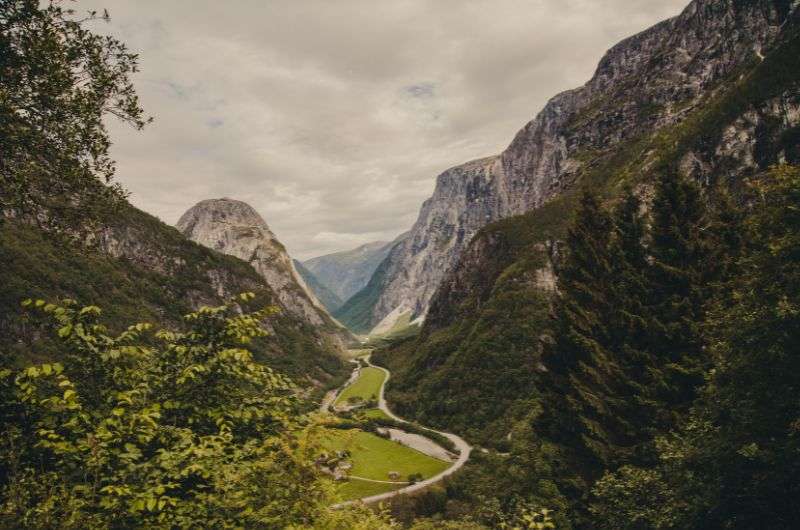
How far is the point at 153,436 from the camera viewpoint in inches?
284

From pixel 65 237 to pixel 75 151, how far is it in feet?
9.11

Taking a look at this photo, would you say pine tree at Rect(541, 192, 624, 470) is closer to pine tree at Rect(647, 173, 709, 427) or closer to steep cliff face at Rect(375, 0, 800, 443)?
pine tree at Rect(647, 173, 709, 427)

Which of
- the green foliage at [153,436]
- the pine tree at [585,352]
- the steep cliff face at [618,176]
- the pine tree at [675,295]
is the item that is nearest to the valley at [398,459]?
the steep cliff face at [618,176]

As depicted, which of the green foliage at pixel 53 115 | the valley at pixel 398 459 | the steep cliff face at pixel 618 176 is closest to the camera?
the green foliage at pixel 53 115

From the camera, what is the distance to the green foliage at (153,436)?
20.6 ft

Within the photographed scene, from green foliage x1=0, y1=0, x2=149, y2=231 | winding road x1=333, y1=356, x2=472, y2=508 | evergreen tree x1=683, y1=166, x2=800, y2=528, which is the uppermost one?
green foliage x1=0, y1=0, x2=149, y2=231

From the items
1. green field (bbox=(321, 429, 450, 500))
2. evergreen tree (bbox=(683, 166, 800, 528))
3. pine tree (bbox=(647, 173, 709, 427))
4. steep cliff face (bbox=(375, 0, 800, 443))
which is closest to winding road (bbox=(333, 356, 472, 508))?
green field (bbox=(321, 429, 450, 500))

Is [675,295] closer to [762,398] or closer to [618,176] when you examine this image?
[762,398]

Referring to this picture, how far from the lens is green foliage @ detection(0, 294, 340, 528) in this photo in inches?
248

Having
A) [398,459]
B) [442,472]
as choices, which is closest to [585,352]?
[442,472]

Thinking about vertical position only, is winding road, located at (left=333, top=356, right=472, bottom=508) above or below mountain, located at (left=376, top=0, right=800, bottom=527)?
below

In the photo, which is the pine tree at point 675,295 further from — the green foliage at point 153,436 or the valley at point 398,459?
the valley at point 398,459

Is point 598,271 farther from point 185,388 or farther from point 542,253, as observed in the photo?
point 542,253

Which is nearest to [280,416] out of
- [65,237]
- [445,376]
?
[65,237]
